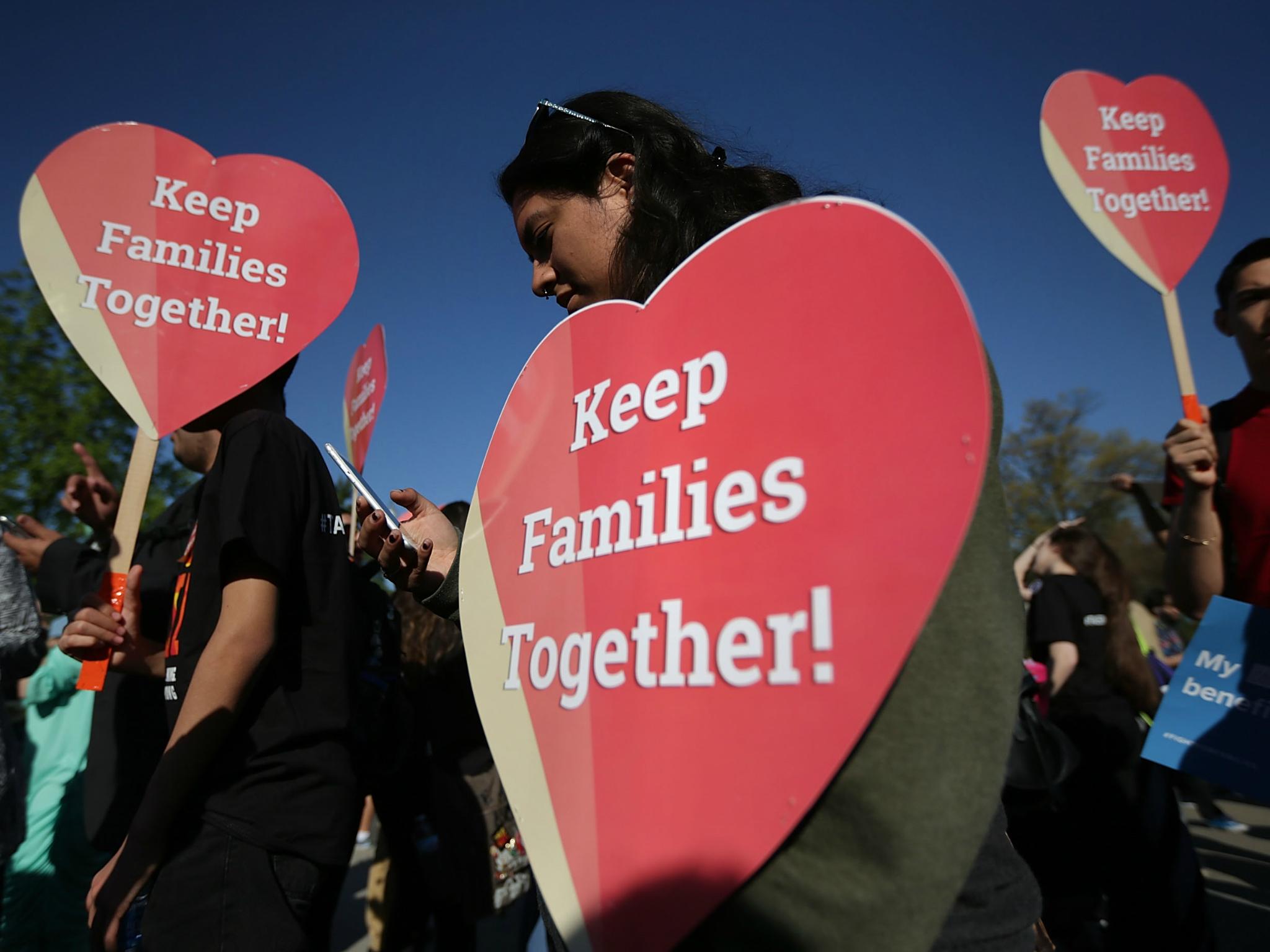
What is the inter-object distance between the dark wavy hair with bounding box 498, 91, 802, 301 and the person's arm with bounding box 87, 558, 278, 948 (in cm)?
93

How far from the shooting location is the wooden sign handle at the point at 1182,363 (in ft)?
5.83

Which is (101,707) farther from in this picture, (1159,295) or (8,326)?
(8,326)

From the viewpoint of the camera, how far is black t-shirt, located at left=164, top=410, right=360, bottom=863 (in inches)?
58.2

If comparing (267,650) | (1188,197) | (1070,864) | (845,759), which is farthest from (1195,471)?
(267,650)

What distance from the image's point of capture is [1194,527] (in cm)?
190

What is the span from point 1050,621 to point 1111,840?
137 cm

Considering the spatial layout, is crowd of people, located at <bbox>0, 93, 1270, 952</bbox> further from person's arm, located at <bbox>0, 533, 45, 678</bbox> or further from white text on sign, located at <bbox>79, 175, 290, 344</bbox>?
white text on sign, located at <bbox>79, 175, 290, 344</bbox>

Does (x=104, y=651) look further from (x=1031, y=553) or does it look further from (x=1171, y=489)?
(x=1031, y=553)

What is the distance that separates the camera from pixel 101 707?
2066 mm

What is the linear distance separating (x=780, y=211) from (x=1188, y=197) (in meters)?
2.04

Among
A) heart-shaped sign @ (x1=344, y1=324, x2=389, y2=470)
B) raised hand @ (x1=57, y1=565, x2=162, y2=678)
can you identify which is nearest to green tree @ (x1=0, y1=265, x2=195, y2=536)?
heart-shaped sign @ (x1=344, y1=324, x2=389, y2=470)

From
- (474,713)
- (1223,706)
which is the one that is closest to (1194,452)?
(1223,706)

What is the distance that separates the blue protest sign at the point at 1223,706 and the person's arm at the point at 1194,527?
13cm

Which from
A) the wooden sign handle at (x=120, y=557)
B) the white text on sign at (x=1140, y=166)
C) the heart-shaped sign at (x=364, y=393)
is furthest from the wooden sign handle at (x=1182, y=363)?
the heart-shaped sign at (x=364, y=393)
